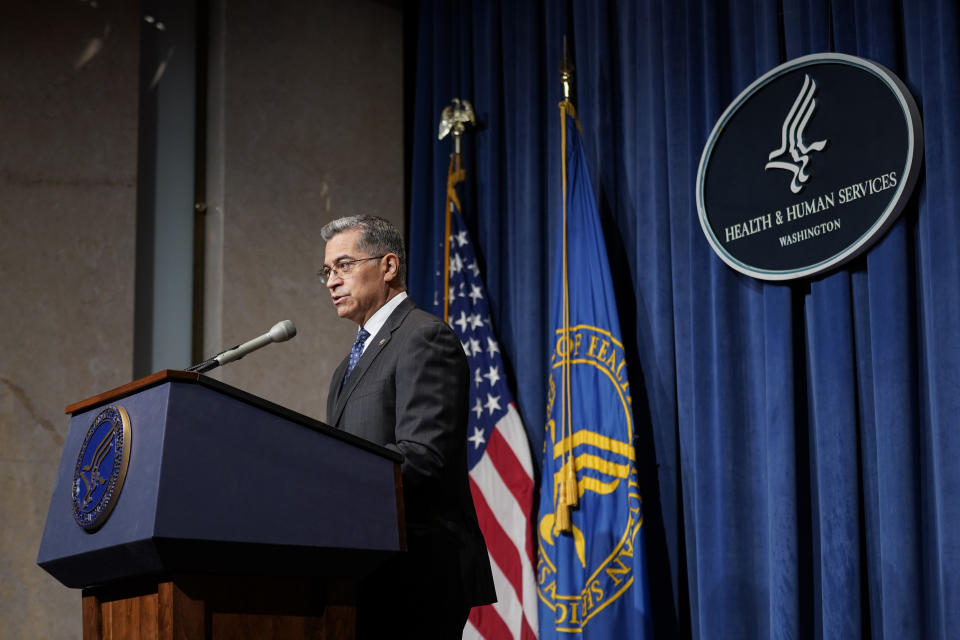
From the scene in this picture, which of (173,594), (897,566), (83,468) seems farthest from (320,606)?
(897,566)

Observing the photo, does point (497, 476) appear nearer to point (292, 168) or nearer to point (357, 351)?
point (292, 168)

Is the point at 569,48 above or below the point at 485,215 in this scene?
above

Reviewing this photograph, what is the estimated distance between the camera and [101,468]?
6.45ft

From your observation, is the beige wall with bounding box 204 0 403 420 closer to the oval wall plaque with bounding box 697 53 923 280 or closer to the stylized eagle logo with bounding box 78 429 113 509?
the oval wall plaque with bounding box 697 53 923 280

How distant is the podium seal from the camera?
190 centimetres

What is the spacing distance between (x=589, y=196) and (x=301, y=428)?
2.57m

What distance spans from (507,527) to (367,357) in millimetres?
1986

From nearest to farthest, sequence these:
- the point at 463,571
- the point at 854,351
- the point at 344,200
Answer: the point at 463,571 < the point at 854,351 < the point at 344,200

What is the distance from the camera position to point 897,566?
3170 mm

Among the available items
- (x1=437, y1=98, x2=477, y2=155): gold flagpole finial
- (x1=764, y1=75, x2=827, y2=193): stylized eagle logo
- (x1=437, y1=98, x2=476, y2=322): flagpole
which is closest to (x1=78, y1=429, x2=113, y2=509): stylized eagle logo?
(x1=764, y1=75, x2=827, y2=193): stylized eagle logo

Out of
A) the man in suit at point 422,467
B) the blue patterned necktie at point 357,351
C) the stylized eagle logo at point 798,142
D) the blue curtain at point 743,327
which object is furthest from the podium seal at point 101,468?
the stylized eagle logo at point 798,142

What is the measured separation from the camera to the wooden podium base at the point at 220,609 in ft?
5.99

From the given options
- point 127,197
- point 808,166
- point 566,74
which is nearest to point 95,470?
point 808,166

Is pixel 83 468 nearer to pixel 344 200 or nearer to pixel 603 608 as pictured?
Result: pixel 603 608
